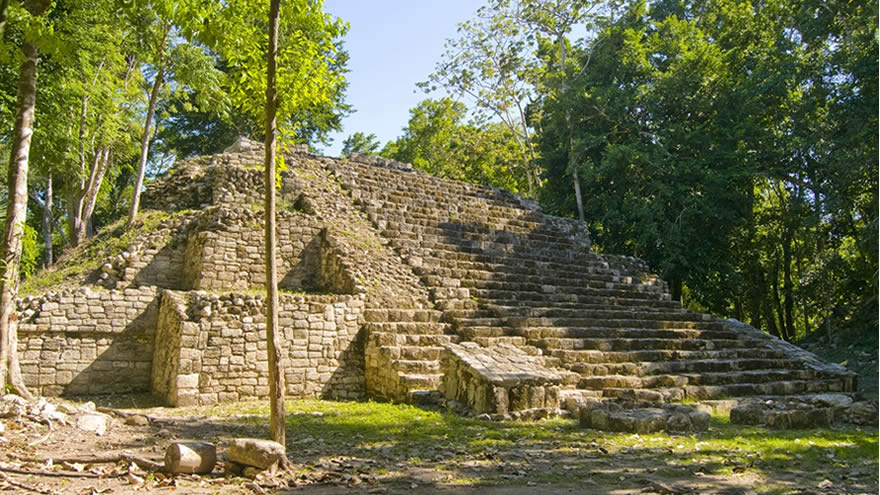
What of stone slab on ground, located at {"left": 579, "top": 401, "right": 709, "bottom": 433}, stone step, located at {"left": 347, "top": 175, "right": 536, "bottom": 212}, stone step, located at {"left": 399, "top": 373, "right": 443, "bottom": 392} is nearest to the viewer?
stone slab on ground, located at {"left": 579, "top": 401, "right": 709, "bottom": 433}

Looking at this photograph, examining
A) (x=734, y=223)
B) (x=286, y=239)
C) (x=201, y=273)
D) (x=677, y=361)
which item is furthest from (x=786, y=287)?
(x=201, y=273)

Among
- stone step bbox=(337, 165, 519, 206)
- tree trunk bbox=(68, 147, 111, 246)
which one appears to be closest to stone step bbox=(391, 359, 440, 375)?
stone step bbox=(337, 165, 519, 206)

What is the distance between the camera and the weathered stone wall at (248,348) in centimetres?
899

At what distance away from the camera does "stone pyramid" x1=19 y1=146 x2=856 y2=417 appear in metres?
9.09

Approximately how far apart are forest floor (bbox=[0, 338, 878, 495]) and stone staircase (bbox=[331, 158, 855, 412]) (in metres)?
1.68

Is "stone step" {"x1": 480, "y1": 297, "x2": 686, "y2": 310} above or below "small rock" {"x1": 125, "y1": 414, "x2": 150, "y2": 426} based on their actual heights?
above

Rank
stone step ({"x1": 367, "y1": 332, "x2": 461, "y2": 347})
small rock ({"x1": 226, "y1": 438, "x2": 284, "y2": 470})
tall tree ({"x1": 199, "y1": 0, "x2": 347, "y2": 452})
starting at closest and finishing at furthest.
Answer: small rock ({"x1": 226, "y1": 438, "x2": 284, "y2": 470}) < tall tree ({"x1": 199, "y1": 0, "x2": 347, "y2": 452}) < stone step ({"x1": 367, "y1": 332, "x2": 461, "y2": 347})

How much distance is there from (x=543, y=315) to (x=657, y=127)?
958 cm

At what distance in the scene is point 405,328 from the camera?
10.2 meters

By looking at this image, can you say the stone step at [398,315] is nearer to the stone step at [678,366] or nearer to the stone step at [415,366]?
the stone step at [415,366]

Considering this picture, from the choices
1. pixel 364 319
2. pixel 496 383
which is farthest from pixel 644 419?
pixel 364 319

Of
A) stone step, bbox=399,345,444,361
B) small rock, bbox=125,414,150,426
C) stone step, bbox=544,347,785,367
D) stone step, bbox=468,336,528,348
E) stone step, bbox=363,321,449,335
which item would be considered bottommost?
small rock, bbox=125,414,150,426

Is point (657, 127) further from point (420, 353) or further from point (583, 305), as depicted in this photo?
point (420, 353)

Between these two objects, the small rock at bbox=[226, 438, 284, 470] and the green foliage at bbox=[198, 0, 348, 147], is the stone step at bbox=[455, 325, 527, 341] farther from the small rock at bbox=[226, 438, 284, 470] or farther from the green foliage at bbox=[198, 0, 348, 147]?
the small rock at bbox=[226, 438, 284, 470]
